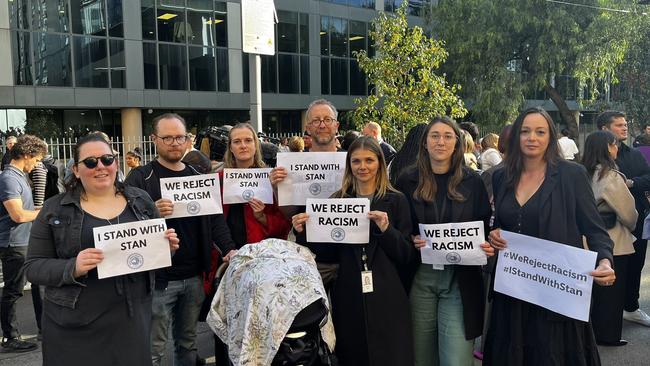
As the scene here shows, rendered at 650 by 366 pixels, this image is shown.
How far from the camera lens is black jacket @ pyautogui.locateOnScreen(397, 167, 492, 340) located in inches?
138

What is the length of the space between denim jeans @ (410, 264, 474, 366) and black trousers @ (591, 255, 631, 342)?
2.59m

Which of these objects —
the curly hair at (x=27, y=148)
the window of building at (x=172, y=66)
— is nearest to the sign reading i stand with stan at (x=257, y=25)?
the curly hair at (x=27, y=148)

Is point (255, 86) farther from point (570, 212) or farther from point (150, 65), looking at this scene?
point (150, 65)

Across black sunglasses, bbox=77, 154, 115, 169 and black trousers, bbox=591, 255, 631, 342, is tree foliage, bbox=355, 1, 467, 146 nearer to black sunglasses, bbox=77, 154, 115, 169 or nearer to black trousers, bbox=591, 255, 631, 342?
black trousers, bbox=591, 255, 631, 342

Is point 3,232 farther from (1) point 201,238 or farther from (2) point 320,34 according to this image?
(2) point 320,34

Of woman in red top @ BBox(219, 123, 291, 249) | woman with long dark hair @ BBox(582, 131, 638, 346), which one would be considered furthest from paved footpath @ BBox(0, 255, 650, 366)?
woman in red top @ BBox(219, 123, 291, 249)

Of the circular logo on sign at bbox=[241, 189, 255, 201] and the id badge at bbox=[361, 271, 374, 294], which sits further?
the circular logo on sign at bbox=[241, 189, 255, 201]

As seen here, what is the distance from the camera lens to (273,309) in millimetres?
3010

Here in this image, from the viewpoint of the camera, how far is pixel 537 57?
23266 millimetres

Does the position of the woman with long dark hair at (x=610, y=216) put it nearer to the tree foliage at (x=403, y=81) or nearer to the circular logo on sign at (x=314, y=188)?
the circular logo on sign at (x=314, y=188)

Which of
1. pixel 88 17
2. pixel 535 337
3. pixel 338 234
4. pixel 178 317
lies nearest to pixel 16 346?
pixel 178 317

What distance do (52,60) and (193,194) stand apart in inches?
789

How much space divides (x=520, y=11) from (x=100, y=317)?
23.4 metres

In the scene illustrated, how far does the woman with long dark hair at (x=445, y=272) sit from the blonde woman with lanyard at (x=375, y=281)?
14cm
